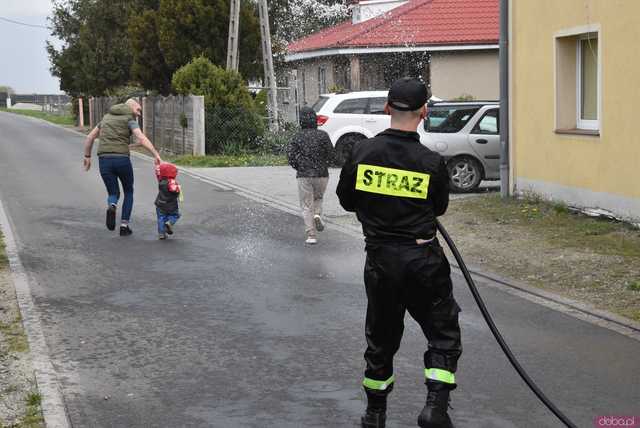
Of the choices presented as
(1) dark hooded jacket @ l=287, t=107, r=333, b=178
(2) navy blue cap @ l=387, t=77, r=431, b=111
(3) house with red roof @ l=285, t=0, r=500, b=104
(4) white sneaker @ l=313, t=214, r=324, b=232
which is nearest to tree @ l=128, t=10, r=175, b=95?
(3) house with red roof @ l=285, t=0, r=500, b=104

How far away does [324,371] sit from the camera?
6.45 m

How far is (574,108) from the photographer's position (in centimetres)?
1475

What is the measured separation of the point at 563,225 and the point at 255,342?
679cm

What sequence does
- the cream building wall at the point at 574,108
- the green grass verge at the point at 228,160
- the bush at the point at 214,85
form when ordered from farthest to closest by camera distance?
the bush at the point at 214,85, the green grass verge at the point at 228,160, the cream building wall at the point at 574,108

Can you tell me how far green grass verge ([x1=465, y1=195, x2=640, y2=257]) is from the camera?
1148 centimetres

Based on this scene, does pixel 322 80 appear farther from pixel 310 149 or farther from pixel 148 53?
pixel 310 149

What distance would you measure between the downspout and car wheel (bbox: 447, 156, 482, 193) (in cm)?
155

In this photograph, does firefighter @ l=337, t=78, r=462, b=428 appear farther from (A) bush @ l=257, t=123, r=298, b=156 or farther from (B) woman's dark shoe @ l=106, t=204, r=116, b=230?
(A) bush @ l=257, t=123, r=298, b=156

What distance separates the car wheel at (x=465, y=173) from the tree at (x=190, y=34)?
17208 millimetres

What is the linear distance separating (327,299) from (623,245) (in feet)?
13.6

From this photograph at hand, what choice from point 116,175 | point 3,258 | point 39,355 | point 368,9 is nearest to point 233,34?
point 368,9

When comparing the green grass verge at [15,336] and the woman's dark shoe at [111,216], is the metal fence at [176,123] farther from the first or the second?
the green grass verge at [15,336]

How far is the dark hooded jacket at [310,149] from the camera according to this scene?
39.1 feet

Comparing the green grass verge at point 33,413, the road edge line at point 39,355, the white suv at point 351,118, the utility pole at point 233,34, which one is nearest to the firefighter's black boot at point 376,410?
the road edge line at point 39,355
